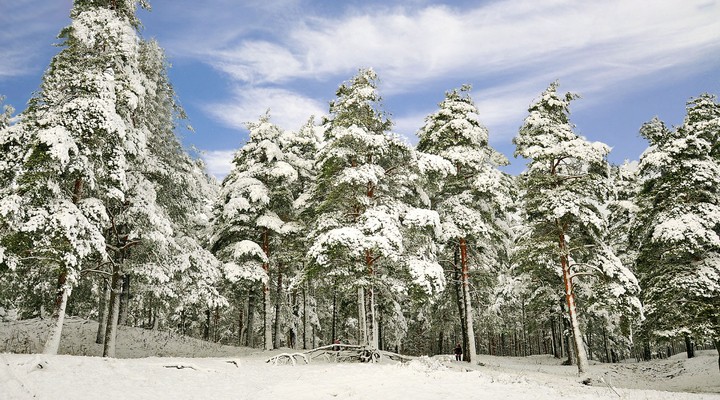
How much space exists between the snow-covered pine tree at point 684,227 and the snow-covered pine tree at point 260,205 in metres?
16.7

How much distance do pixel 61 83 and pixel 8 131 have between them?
205cm

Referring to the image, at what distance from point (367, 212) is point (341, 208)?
2664 millimetres

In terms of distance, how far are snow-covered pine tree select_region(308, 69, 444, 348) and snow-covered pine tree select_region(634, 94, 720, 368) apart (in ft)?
32.1

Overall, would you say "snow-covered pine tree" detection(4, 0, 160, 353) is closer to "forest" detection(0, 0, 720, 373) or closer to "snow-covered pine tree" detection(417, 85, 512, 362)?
"forest" detection(0, 0, 720, 373)

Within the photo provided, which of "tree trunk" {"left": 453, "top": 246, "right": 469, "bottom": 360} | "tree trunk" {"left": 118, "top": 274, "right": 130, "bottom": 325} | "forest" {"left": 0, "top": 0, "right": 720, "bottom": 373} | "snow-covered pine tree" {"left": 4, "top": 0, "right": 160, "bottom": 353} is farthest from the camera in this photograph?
"tree trunk" {"left": 453, "top": 246, "right": 469, "bottom": 360}

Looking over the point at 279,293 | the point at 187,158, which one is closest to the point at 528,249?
the point at 279,293

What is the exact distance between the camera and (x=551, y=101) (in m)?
19.9

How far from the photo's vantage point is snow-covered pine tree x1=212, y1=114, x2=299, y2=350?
67.6 feet

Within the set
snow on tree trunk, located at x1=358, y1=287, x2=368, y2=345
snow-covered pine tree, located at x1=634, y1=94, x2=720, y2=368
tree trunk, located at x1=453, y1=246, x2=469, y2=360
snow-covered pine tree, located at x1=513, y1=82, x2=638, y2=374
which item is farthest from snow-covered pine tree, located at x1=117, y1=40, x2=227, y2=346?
snow-covered pine tree, located at x1=634, y1=94, x2=720, y2=368

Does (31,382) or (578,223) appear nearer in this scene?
(31,382)

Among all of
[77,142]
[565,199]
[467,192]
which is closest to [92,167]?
[77,142]

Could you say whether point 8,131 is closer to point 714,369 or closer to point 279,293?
point 279,293

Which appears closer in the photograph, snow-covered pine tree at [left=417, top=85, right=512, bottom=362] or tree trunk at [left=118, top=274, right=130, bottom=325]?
tree trunk at [left=118, top=274, right=130, bottom=325]

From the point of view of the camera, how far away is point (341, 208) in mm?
18281
